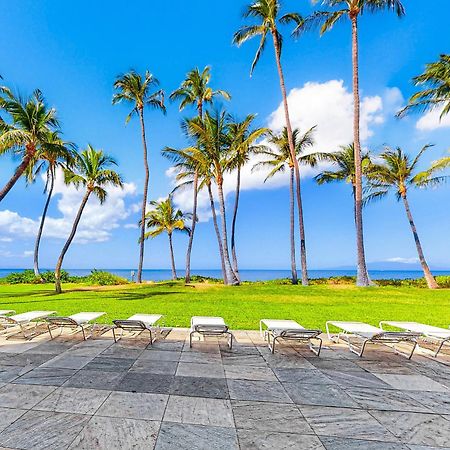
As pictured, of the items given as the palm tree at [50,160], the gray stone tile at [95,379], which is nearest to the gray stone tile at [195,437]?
the gray stone tile at [95,379]

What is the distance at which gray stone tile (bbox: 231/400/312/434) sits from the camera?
2955 millimetres

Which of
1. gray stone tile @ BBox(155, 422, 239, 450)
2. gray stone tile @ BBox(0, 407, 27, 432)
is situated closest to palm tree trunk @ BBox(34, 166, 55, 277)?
gray stone tile @ BBox(0, 407, 27, 432)

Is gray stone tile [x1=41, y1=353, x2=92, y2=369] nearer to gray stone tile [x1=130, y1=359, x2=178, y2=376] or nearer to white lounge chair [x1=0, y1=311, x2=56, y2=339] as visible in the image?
gray stone tile [x1=130, y1=359, x2=178, y2=376]

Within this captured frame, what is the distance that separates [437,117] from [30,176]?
2474cm

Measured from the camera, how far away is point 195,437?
9.08 feet

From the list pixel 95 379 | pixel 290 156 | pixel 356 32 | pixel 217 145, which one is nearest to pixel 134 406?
pixel 95 379

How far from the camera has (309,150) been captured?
2222cm

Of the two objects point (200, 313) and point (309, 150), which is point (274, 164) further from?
point (200, 313)

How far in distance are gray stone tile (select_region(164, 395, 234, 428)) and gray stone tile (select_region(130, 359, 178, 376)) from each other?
97cm

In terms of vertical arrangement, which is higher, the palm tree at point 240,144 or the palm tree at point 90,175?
the palm tree at point 240,144

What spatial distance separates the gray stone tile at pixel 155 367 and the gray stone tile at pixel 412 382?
3.38 m

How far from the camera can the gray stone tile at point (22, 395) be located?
11.1ft

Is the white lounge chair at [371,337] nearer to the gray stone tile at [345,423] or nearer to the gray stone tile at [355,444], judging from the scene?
the gray stone tile at [345,423]

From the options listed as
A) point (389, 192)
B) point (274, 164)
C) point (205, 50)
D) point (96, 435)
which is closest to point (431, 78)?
point (389, 192)
